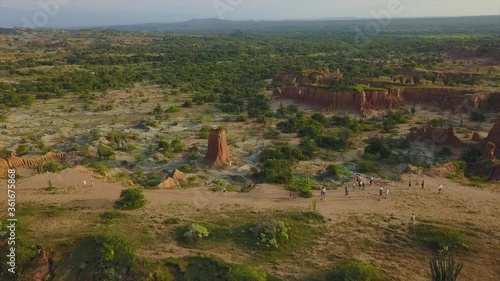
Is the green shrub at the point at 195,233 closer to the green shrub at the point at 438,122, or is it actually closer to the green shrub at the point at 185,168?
the green shrub at the point at 185,168

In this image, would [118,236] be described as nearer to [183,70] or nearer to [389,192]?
[389,192]

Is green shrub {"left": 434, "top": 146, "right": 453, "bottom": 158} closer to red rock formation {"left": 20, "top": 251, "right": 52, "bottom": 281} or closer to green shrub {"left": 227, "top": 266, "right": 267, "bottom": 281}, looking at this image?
green shrub {"left": 227, "top": 266, "right": 267, "bottom": 281}

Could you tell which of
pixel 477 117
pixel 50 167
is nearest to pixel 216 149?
pixel 50 167

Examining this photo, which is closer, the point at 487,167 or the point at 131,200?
the point at 131,200

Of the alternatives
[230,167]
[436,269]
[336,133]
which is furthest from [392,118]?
[436,269]

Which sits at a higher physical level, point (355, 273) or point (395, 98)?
point (355, 273)

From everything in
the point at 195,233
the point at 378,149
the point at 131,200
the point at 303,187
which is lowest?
the point at 378,149

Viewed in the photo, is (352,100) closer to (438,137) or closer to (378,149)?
(438,137)
